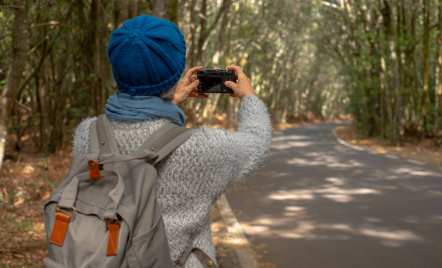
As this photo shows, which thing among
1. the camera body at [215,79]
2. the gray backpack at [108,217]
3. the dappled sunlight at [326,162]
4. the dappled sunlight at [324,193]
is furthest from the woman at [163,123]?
the dappled sunlight at [326,162]

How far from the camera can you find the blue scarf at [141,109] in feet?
6.70

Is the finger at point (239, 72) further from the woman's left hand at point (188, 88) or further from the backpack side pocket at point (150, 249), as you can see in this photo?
the backpack side pocket at point (150, 249)

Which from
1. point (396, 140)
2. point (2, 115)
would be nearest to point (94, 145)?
point (2, 115)

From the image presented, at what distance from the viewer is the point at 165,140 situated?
1.98m

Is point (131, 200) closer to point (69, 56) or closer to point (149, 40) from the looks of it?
point (149, 40)

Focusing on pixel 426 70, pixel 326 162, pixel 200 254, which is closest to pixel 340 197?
pixel 326 162

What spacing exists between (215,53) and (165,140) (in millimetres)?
26060

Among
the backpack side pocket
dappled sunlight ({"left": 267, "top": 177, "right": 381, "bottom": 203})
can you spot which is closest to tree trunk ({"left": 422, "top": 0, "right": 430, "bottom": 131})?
dappled sunlight ({"left": 267, "top": 177, "right": 381, "bottom": 203})

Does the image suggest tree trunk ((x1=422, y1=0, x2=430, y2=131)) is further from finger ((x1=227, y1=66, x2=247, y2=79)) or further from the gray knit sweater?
the gray knit sweater

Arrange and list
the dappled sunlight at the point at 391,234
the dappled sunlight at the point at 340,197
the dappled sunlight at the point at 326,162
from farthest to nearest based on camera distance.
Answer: the dappled sunlight at the point at 326,162 < the dappled sunlight at the point at 340,197 < the dappled sunlight at the point at 391,234

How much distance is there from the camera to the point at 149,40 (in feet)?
6.61

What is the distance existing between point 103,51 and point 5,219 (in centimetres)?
670

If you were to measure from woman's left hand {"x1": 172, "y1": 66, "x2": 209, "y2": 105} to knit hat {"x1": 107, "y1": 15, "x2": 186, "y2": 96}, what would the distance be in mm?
450

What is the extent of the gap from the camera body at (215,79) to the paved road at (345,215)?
4.13 m
